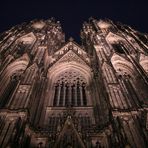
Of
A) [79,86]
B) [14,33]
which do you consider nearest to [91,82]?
[79,86]

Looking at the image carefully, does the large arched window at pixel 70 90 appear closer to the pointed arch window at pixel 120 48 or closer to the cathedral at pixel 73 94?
the cathedral at pixel 73 94

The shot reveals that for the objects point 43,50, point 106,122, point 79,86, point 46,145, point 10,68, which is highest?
point 43,50

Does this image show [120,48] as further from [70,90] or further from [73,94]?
[73,94]

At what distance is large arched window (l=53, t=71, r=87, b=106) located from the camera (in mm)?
19328

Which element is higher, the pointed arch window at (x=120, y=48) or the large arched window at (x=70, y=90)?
the pointed arch window at (x=120, y=48)

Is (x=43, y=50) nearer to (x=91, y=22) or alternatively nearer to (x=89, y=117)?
(x=89, y=117)

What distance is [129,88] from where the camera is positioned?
2005 cm

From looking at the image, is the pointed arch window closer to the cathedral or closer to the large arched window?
the cathedral

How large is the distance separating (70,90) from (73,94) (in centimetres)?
67

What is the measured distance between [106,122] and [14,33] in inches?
833

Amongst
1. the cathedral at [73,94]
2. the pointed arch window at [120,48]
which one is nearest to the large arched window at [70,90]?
the cathedral at [73,94]

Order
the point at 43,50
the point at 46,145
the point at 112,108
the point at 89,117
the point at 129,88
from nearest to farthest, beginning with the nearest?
the point at 46,145
the point at 112,108
the point at 89,117
the point at 129,88
the point at 43,50

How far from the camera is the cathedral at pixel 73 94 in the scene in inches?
558

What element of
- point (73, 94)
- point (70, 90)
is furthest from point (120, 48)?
point (73, 94)
